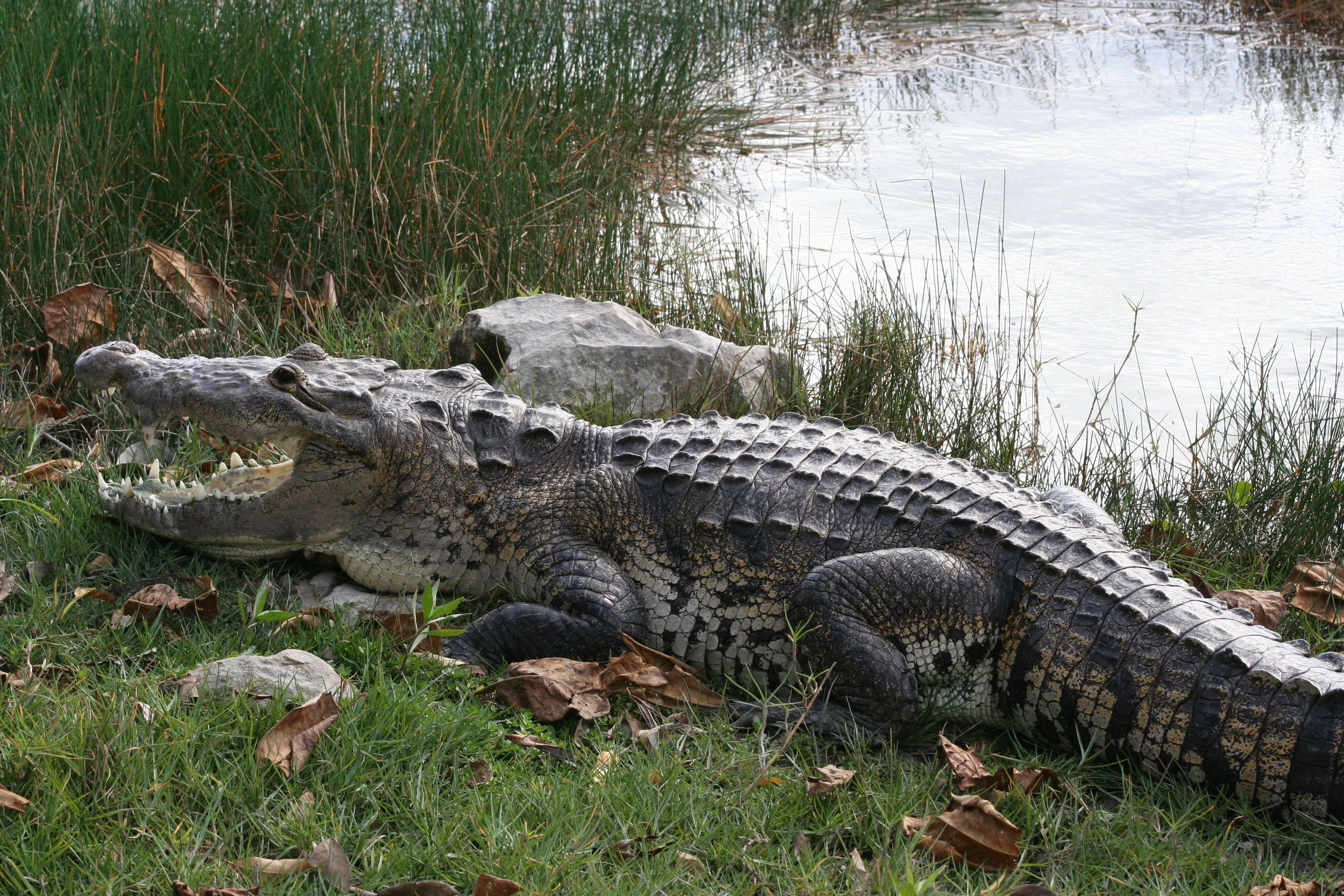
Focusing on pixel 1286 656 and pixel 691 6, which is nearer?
pixel 1286 656

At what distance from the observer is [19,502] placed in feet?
12.1

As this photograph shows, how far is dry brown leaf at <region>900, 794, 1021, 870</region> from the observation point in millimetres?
2625

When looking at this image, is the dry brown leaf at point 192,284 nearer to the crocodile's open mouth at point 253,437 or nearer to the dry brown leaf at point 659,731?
the crocodile's open mouth at point 253,437

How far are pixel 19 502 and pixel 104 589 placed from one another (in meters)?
0.61

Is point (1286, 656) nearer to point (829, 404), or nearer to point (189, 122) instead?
point (829, 404)

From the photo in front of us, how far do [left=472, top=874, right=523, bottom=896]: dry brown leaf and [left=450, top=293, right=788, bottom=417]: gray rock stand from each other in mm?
2639

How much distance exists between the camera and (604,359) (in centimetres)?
496

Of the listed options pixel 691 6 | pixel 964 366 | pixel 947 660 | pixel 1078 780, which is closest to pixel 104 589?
pixel 947 660

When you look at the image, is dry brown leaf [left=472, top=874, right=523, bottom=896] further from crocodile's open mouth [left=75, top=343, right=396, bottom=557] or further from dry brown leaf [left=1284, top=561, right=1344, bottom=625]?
dry brown leaf [left=1284, top=561, right=1344, bottom=625]

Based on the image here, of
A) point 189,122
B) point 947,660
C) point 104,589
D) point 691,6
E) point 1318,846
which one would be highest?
point 691,6

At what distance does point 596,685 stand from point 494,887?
3.11 feet

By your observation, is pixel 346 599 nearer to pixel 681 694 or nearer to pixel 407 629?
pixel 407 629

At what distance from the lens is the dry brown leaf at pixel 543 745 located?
293 centimetres

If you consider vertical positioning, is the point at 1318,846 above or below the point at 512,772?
below
